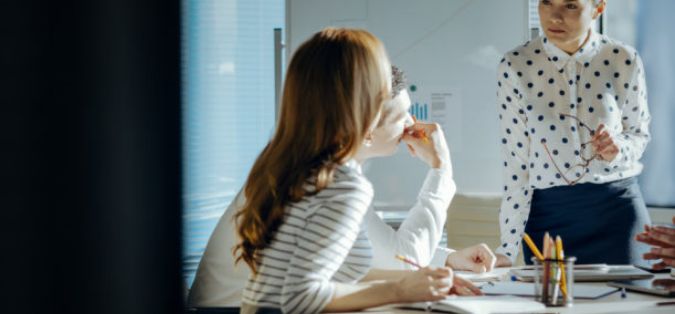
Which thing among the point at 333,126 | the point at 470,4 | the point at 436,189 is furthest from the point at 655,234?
the point at 470,4

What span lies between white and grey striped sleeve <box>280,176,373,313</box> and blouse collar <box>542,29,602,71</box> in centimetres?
135

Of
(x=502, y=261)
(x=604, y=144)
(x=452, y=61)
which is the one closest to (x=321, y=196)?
(x=502, y=261)

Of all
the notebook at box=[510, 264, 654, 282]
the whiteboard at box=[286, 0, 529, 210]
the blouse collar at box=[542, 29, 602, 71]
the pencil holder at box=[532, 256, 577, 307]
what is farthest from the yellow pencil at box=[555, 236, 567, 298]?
the whiteboard at box=[286, 0, 529, 210]

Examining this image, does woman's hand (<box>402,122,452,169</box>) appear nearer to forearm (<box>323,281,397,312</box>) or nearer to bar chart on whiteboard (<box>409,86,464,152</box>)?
forearm (<box>323,281,397,312</box>)

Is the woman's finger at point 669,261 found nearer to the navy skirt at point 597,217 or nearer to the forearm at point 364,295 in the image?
the navy skirt at point 597,217

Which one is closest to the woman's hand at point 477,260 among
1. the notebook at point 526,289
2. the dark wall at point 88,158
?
the notebook at point 526,289

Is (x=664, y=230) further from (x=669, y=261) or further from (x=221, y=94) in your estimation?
(x=221, y=94)

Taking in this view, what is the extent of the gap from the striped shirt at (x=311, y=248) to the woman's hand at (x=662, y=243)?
0.83 meters

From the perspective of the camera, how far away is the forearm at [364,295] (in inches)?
61.6

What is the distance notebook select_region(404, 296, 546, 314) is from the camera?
1.59m

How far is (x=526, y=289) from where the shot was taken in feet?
5.93

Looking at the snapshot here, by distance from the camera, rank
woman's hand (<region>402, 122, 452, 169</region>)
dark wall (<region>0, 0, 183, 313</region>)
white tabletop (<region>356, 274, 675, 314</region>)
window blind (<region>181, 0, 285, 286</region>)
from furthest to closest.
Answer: window blind (<region>181, 0, 285, 286</region>)
dark wall (<region>0, 0, 183, 313</region>)
woman's hand (<region>402, 122, 452, 169</region>)
white tabletop (<region>356, 274, 675, 314</region>)

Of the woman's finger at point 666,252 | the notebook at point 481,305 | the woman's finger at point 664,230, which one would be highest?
the woman's finger at point 664,230

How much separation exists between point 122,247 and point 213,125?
952mm
